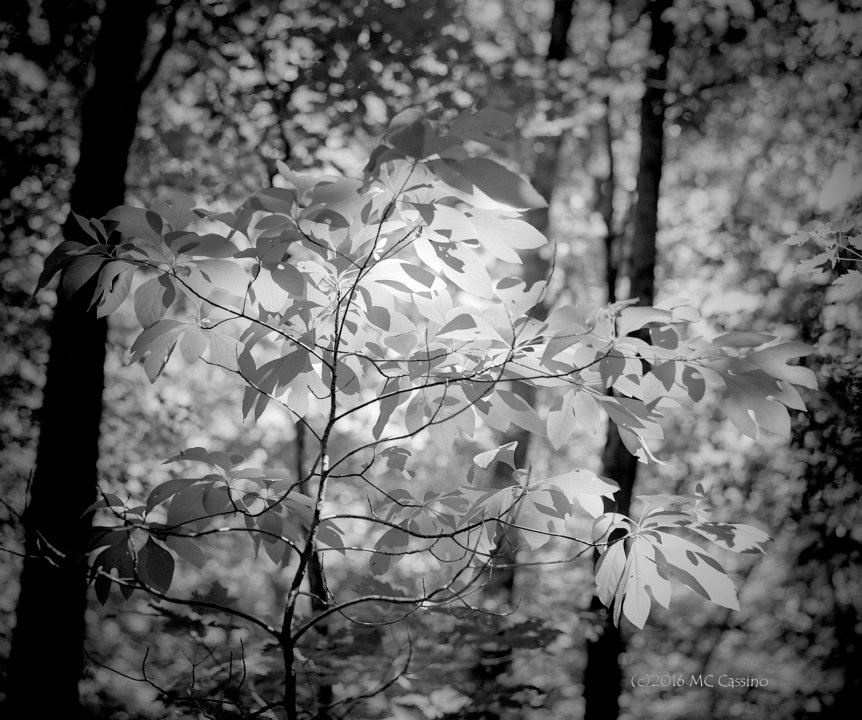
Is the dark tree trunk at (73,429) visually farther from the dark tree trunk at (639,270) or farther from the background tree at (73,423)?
the dark tree trunk at (639,270)

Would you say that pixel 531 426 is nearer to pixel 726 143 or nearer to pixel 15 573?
pixel 15 573

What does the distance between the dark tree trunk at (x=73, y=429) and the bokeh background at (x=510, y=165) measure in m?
0.22

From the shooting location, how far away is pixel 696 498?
112 cm

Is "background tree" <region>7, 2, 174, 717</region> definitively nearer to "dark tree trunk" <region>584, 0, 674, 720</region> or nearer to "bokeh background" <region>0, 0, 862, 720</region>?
"bokeh background" <region>0, 0, 862, 720</region>

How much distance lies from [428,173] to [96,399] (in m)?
2.33

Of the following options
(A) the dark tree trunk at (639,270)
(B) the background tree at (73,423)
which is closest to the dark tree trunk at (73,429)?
(B) the background tree at (73,423)

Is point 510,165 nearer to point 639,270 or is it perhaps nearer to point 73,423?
point 639,270

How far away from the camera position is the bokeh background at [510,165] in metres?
2.96

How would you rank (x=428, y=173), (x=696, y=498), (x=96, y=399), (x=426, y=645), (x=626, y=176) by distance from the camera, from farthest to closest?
(x=626, y=176), (x=426, y=645), (x=96, y=399), (x=696, y=498), (x=428, y=173)

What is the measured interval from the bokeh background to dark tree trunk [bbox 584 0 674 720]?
192mm

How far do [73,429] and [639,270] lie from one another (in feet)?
12.7

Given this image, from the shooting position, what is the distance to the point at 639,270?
4059mm

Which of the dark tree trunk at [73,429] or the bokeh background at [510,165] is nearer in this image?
the dark tree trunk at [73,429]

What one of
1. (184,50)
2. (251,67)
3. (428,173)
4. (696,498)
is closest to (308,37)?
(251,67)
